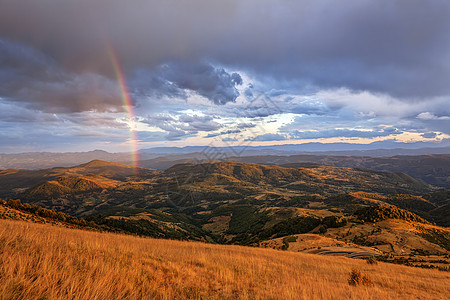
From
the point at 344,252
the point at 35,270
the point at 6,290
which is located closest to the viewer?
the point at 6,290

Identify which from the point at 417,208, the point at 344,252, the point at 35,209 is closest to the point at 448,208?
the point at 417,208

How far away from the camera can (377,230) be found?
139 feet

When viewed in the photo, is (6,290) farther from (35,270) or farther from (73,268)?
(73,268)

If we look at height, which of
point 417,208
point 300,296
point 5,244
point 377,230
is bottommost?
point 417,208

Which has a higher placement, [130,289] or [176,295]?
[130,289]

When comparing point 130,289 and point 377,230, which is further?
point 377,230

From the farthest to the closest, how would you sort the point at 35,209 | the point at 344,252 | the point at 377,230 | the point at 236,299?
the point at 377,230 < the point at 35,209 < the point at 344,252 < the point at 236,299

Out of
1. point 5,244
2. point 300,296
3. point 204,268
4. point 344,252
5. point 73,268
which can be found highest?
point 5,244

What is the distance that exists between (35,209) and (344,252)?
51682mm

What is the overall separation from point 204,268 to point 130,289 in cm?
384

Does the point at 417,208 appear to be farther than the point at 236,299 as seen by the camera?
Yes

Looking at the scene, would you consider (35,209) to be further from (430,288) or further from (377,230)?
(377,230)

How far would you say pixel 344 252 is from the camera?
1018 inches

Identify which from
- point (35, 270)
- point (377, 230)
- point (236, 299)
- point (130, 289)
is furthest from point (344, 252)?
point (35, 270)
